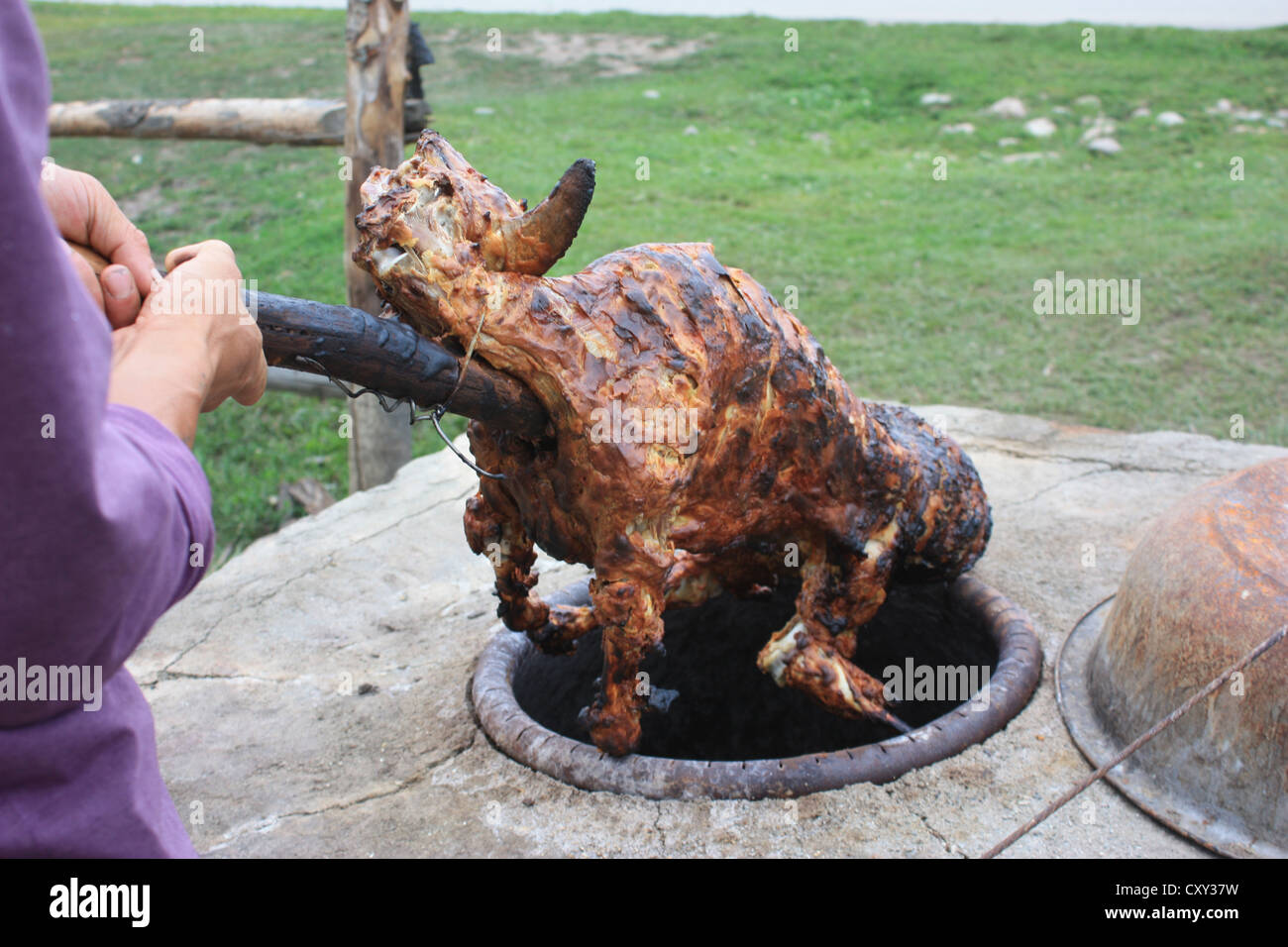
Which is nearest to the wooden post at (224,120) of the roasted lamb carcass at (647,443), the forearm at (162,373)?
the roasted lamb carcass at (647,443)

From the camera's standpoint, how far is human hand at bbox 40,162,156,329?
114 centimetres

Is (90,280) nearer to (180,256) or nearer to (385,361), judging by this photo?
(180,256)

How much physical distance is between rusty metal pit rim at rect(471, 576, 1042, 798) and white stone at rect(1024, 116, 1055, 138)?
10592 mm

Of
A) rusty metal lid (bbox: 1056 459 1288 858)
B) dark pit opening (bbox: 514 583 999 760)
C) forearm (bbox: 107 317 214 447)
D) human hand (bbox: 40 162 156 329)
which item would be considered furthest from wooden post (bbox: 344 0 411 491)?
forearm (bbox: 107 317 214 447)

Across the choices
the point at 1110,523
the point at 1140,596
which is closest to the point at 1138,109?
the point at 1110,523

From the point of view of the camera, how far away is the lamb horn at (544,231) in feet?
6.91

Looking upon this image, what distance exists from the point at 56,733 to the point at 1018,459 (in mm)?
4325

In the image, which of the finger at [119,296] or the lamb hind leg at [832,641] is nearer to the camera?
the finger at [119,296]

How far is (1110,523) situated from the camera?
404 cm

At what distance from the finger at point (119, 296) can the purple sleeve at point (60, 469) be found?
229mm

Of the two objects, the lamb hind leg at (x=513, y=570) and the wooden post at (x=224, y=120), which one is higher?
the wooden post at (x=224, y=120)

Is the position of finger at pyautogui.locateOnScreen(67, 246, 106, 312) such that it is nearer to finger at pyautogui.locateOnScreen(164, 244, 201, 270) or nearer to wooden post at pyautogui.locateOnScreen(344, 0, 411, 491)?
finger at pyautogui.locateOnScreen(164, 244, 201, 270)

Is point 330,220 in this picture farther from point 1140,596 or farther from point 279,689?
point 1140,596

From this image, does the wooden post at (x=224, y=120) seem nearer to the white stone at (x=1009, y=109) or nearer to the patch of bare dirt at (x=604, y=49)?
the white stone at (x=1009, y=109)
